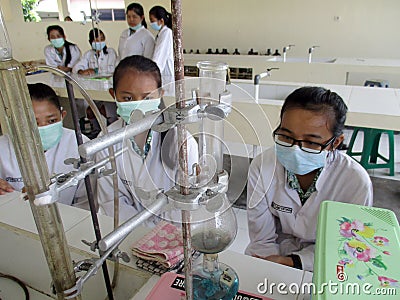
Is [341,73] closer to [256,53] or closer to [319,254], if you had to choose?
[256,53]

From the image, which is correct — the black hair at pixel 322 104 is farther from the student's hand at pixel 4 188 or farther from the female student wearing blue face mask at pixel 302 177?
the student's hand at pixel 4 188

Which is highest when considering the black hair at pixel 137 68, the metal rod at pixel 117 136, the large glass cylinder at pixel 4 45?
the large glass cylinder at pixel 4 45

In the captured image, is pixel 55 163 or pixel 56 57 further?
pixel 56 57

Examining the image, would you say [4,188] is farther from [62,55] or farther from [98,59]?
[62,55]

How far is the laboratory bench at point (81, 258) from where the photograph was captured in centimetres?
77

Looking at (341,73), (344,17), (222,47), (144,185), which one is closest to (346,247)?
(144,185)

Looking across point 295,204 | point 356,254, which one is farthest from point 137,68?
point 356,254

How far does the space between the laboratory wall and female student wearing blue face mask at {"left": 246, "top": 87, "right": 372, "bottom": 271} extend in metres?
4.31

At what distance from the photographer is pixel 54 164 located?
4.33 ft

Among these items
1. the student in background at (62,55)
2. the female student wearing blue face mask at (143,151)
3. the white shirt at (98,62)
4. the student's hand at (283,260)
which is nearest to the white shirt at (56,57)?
the student in background at (62,55)

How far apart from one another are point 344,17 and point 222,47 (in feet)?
6.64

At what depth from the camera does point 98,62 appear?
12.1 feet

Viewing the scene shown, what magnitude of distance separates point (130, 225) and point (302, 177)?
91 centimetres

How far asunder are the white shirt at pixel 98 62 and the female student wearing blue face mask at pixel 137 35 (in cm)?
34
